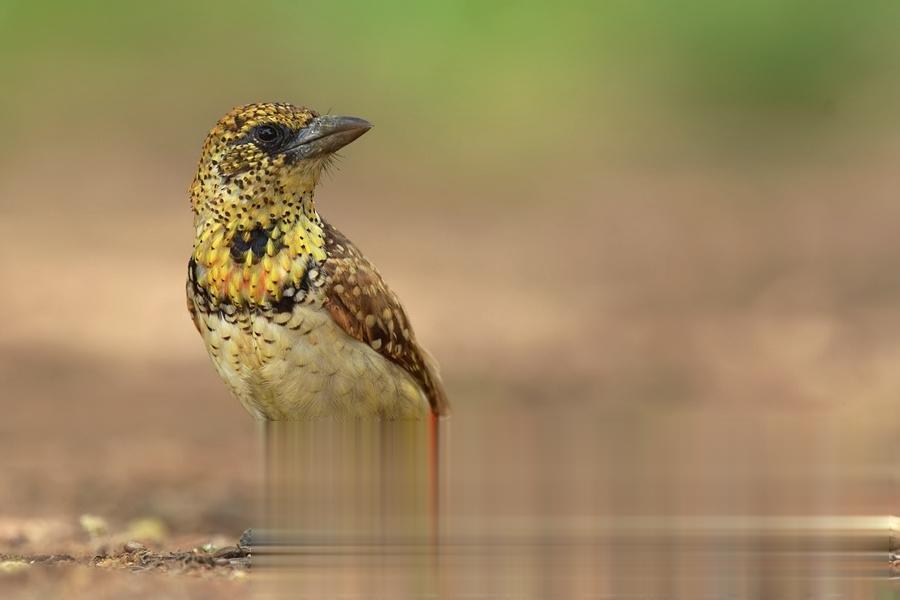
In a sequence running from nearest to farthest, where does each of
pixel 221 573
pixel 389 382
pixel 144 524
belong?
pixel 221 573 → pixel 389 382 → pixel 144 524

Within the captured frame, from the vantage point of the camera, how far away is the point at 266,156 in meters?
6.13

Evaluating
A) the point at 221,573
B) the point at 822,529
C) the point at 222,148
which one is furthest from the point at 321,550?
the point at 822,529

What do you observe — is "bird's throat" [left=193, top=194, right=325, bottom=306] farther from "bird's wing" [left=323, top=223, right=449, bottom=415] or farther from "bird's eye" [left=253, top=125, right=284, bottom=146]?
"bird's eye" [left=253, top=125, right=284, bottom=146]

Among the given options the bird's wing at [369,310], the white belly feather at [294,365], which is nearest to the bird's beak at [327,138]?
the bird's wing at [369,310]

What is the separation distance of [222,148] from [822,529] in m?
3.04

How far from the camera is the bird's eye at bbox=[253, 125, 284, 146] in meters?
6.17

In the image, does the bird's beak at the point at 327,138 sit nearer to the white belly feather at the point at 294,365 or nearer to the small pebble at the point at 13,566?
the white belly feather at the point at 294,365

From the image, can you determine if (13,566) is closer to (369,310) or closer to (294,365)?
(294,365)

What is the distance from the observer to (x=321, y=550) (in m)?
6.03

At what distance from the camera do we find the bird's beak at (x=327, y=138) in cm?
612

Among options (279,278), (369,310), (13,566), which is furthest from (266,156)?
(13,566)

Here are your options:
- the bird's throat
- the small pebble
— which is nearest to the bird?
the bird's throat

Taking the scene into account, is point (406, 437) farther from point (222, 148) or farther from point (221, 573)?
point (222, 148)

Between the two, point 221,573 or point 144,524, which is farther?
point 144,524
